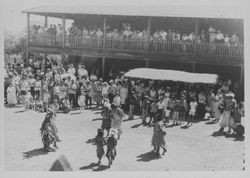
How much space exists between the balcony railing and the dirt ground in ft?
17.8

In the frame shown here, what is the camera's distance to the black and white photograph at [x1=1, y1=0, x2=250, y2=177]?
11.6m

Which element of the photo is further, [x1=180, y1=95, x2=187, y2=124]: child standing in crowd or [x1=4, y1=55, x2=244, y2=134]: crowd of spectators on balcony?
[x1=4, y1=55, x2=244, y2=134]: crowd of spectators on balcony

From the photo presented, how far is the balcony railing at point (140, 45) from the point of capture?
19.5 metres

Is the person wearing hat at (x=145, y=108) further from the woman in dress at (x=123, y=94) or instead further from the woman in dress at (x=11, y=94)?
the woman in dress at (x=11, y=94)

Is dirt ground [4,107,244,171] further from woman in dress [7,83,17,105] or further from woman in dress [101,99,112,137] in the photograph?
woman in dress [7,83,17,105]

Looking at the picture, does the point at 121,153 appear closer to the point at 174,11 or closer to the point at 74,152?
the point at 74,152

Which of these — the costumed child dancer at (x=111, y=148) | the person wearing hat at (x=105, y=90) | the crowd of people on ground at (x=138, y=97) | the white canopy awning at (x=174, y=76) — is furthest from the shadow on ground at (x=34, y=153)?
the white canopy awning at (x=174, y=76)

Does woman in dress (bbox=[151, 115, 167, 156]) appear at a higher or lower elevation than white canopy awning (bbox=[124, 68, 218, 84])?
lower

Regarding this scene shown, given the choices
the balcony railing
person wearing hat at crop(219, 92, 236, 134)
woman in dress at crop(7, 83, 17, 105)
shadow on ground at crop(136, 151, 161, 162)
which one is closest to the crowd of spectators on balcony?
woman in dress at crop(7, 83, 17, 105)

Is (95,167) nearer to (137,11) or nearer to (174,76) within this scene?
(174,76)

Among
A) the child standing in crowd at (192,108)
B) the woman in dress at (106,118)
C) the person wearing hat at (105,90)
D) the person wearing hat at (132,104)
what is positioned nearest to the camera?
the woman in dress at (106,118)

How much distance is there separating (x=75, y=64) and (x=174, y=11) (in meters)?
7.52

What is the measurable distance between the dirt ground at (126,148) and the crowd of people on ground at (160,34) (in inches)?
228

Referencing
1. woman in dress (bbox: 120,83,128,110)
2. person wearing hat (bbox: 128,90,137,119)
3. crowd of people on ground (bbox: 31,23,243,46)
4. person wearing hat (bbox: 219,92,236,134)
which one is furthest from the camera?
crowd of people on ground (bbox: 31,23,243,46)
